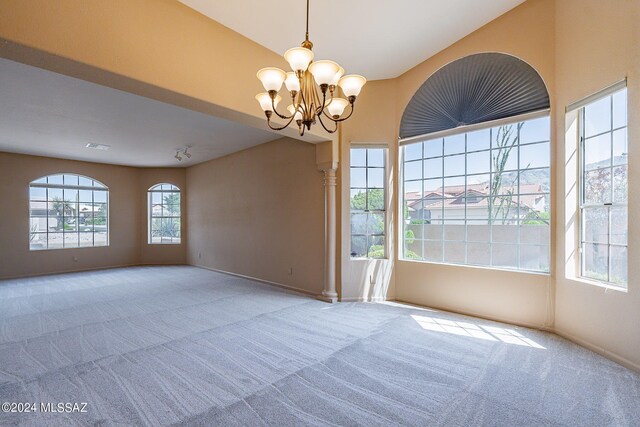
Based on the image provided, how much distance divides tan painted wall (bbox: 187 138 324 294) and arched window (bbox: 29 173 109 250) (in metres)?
2.37

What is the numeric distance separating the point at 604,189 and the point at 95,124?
265 inches

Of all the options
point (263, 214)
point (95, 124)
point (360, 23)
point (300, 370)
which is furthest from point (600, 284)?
point (95, 124)

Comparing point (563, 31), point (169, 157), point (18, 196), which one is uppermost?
point (563, 31)

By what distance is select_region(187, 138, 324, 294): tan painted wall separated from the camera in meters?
5.19

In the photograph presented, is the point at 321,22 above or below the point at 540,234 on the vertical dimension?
above

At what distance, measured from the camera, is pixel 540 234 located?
3.45 m

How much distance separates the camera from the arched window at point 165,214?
8.72 m

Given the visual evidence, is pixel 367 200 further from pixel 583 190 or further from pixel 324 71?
pixel 324 71

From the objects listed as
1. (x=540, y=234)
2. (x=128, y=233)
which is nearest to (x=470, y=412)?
(x=540, y=234)

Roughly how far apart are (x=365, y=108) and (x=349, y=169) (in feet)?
3.18

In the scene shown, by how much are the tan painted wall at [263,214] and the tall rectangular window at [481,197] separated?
1.55 metres

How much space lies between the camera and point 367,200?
4.75 m

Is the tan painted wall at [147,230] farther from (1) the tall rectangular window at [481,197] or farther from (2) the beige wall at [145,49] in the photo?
(1) the tall rectangular window at [481,197]

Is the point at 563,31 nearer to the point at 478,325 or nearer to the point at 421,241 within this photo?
the point at 421,241
